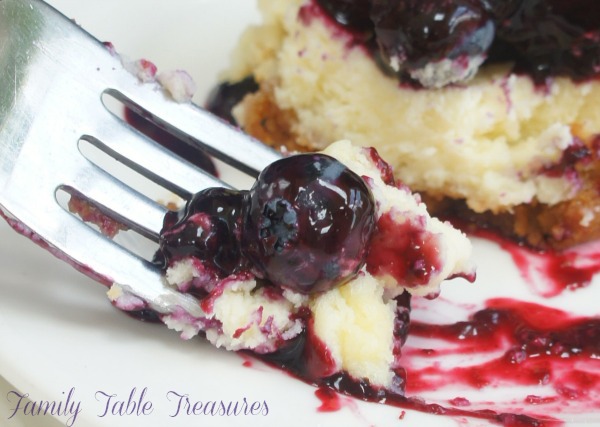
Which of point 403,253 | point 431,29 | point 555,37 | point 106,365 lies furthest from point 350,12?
point 106,365

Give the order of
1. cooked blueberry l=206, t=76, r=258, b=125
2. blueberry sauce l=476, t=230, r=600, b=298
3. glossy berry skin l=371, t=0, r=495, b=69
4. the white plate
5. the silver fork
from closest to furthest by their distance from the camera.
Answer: the white plate, the silver fork, glossy berry skin l=371, t=0, r=495, b=69, blueberry sauce l=476, t=230, r=600, b=298, cooked blueberry l=206, t=76, r=258, b=125

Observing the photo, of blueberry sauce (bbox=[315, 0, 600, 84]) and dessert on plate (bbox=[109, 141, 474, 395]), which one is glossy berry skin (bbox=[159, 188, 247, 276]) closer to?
dessert on plate (bbox=[109, 141, 474, 395])

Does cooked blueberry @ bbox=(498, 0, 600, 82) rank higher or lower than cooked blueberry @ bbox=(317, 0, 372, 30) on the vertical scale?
lower

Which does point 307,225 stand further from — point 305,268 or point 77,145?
point 77,145

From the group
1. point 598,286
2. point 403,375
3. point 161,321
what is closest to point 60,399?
point 161,321

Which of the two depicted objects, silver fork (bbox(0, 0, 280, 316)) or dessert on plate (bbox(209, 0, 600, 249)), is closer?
silver fork (bbox(0, 0, 280, 316))

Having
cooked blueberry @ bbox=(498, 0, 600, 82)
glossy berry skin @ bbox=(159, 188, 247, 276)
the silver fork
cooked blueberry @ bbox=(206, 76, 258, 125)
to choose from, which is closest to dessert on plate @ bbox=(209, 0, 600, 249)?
cooked blueberry @ bbox=(498, 0, 600, 82)
